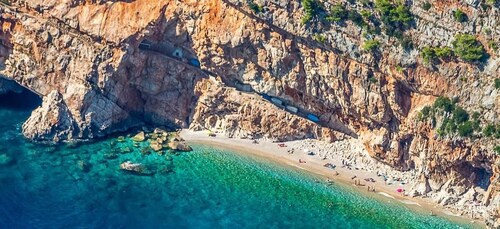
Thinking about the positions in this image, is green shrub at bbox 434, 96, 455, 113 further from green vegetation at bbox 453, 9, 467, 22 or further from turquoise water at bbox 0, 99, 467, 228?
turquoise water at bbox 0, 99, 467, 228

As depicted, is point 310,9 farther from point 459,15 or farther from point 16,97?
point 16,97

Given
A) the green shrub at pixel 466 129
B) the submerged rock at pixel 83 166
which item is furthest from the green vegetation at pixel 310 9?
the submerged rock at pixel 83 166

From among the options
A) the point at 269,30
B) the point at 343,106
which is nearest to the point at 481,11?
the point at 343,106

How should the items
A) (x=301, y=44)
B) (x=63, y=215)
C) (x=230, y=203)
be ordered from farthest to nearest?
(x=301, y=44), (x=230, y=203), (x=63, y=215)

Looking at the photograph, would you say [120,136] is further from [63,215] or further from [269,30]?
[269,30]

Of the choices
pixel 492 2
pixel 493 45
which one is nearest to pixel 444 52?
Result: pixel 493 45
